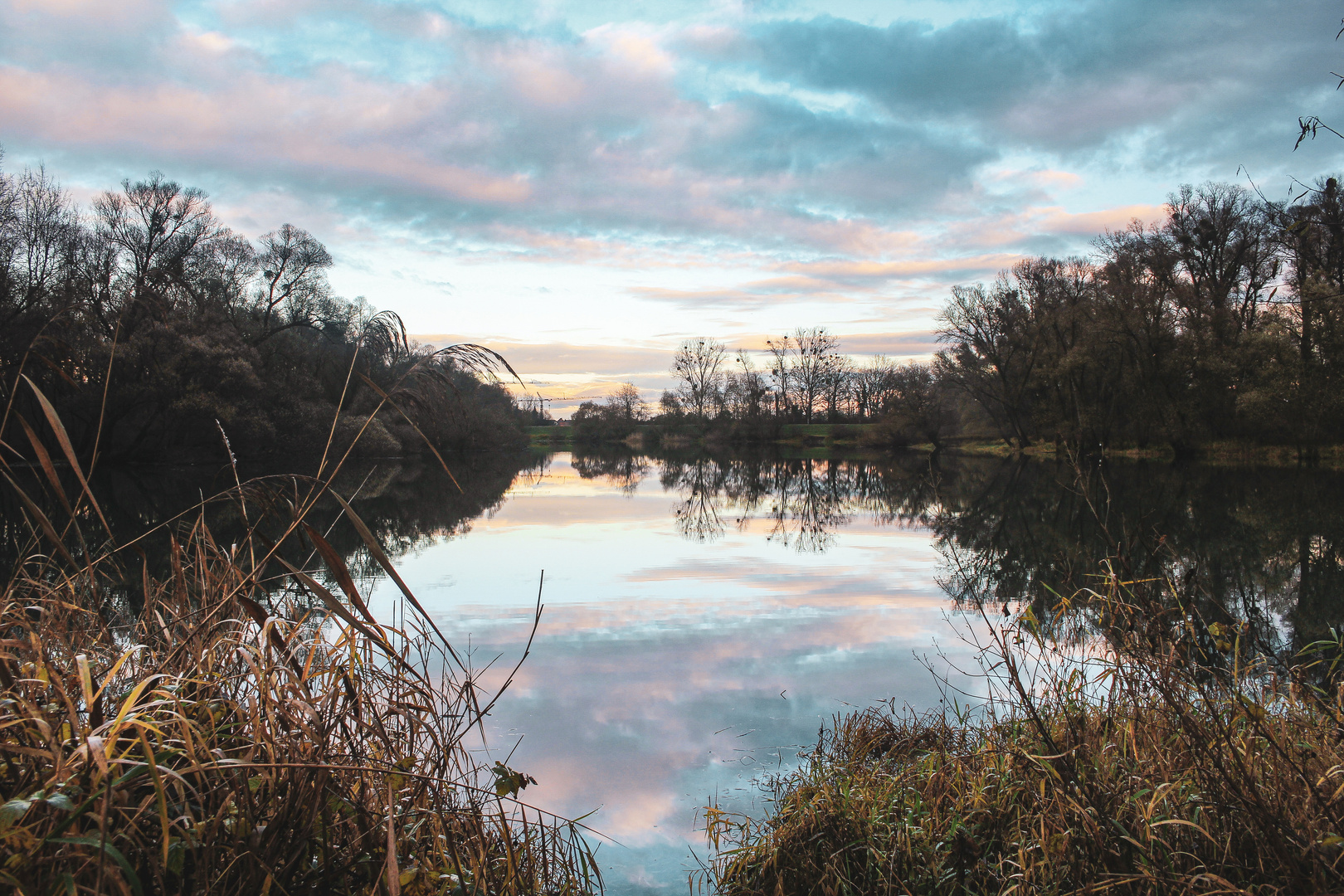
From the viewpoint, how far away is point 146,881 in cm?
163

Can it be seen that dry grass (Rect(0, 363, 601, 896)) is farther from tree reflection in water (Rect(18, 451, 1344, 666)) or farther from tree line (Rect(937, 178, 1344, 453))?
tree line (Rect(937, 178, 1344, 453))

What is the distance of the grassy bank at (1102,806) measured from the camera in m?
2.48

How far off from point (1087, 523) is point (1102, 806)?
14.4m

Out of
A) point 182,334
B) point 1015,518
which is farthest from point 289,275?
point 1015,518

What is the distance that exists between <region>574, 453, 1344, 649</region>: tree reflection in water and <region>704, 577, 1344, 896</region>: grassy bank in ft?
1.33

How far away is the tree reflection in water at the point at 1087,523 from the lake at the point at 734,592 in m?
0.08

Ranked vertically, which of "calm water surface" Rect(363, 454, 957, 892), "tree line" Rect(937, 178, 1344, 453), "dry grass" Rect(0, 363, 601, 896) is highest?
"tree line" Rect(937, 178, 1344, 453)

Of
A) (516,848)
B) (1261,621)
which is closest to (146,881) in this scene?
(516,848)

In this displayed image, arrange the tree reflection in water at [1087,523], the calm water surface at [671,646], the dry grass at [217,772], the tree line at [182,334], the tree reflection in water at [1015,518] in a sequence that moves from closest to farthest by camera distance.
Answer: the dry grass at [217,772], the calm water surface at [671,646], the tree reflection in water at [1087,523], the tree reflection in water at [1015,518], the tree line at [182,334]

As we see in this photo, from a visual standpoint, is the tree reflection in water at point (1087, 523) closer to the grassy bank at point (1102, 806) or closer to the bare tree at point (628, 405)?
the grassy bank at point (1102, 806)

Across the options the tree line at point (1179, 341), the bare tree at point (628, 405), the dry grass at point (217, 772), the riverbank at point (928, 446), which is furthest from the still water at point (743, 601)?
the bare tree at point (628, 405)

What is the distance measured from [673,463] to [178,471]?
24834 mm

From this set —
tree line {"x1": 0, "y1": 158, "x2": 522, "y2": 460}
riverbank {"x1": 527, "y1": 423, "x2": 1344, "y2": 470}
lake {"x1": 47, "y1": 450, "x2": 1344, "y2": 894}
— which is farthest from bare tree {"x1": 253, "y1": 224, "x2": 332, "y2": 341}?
riverbank {"x1": 527, "y1": 423, "x2": 1344, "y2": 470}

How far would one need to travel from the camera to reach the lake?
4.77 m
